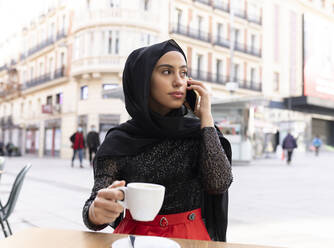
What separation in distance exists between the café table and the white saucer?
38 millimetres

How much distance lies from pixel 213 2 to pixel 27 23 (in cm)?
1615

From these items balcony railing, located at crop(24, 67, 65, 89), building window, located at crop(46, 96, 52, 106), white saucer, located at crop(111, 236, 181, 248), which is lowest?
white saucer, located at crop(111, 236, 181, 248)

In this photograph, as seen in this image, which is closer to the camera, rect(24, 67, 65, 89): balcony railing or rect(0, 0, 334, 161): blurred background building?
rect(0, 0, 334, 161): blurred background building

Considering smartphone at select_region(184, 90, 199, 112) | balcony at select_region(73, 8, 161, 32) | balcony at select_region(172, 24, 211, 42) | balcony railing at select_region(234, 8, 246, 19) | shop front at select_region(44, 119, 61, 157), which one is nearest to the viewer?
smartphone at select_region(184, 90, 199, 112)

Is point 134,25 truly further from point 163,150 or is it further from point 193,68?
point 163,150

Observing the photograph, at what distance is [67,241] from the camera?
93 cm

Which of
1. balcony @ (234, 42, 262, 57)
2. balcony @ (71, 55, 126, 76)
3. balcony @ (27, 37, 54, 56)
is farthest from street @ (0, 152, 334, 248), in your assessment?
balcony @ (234, 42, 262, 57)

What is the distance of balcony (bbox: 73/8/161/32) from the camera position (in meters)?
19.1

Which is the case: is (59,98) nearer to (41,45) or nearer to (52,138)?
(52,138)

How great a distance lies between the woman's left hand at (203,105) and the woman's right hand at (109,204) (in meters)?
0.55

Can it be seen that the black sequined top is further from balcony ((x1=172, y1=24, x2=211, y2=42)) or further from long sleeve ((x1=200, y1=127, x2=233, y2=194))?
balcony ((x1=172, y1=24, x2=211, y2=42))

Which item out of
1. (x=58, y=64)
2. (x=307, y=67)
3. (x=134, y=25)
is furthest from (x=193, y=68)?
(x=58, y=64)

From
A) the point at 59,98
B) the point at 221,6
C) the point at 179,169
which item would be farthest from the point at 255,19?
the point at 179,169

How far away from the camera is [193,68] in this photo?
77.6 feet
